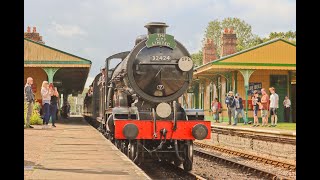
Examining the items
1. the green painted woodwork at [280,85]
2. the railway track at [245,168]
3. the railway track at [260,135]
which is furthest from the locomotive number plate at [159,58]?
the green painted woodwork at [280,85]

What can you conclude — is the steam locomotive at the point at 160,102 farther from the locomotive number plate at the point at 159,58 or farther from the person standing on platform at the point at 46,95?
the person standing on platform at the point at 46,95

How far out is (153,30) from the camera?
1018 cm

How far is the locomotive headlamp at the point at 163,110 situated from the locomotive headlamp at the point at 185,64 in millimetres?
797

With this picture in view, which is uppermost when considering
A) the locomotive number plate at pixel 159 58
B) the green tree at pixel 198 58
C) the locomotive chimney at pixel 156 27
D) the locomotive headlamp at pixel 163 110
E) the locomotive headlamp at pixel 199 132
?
the green tree at pixel 198 58

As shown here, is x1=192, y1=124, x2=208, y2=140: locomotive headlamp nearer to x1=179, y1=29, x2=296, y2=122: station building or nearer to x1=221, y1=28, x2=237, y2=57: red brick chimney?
x1=179, y1=29, x2=296, y2=122: station building

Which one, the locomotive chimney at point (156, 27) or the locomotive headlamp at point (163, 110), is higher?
the locomotive chimney at point (156, 27)

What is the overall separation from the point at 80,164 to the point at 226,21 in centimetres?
5922

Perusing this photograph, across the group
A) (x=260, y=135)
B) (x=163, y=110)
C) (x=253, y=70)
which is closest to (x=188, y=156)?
(x=163, y=110)

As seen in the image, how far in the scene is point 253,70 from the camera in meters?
24.7

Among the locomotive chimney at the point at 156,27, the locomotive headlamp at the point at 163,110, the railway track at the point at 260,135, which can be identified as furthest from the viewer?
the railway track at the point at 260,135

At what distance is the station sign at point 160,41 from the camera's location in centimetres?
Result: 974

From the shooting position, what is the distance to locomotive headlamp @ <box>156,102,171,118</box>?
959cm
